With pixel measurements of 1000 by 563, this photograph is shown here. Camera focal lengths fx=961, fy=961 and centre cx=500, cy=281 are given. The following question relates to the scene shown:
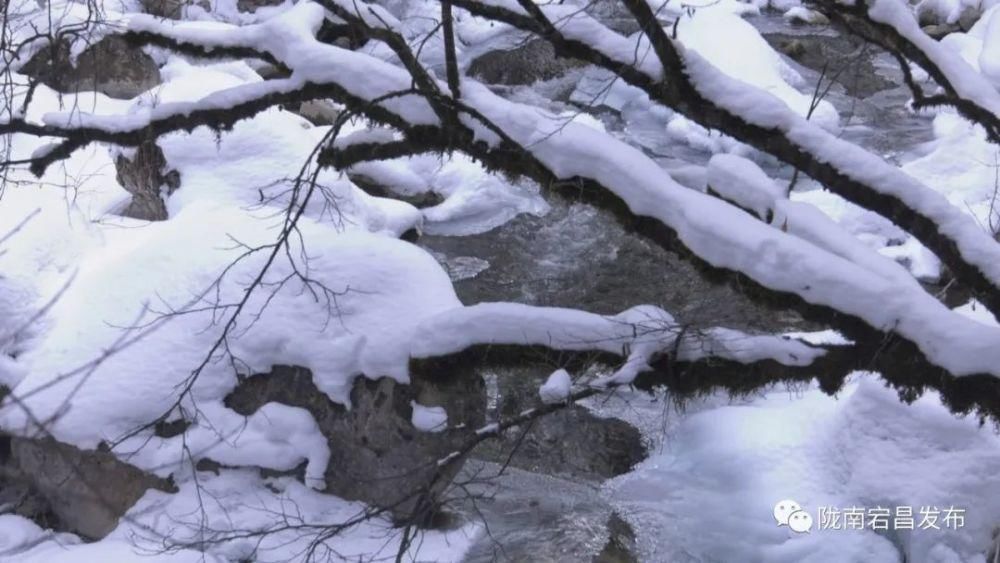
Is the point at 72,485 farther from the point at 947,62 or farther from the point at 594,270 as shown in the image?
the point at 947,62

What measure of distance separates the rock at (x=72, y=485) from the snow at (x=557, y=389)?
3141mm

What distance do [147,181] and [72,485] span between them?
431 centimetres

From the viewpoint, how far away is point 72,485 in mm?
6344

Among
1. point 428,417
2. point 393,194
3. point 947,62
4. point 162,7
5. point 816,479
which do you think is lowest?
point 393,194

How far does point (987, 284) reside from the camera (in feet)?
13.3

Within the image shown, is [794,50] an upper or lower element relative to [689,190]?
lower

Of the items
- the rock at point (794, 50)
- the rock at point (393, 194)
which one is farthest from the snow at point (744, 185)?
the rock at point (794, 50)

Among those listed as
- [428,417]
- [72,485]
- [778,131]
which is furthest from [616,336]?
[72,485]

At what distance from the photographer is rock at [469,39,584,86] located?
14719 millimetres

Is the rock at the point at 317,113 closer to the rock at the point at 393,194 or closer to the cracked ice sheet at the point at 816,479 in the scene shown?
the rock at the point at 393,194

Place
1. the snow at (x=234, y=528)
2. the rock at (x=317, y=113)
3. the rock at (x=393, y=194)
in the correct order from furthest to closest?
the rock at (x=317, y=113)
the rock at (x=393, y=194)
the snow at (x=234, y=528)

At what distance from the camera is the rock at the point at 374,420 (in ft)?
19.6

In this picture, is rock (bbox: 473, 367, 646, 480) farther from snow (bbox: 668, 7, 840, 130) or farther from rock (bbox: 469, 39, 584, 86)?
rock (bbox: 469, 39, 584, 86)

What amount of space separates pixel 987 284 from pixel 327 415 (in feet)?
13.3
